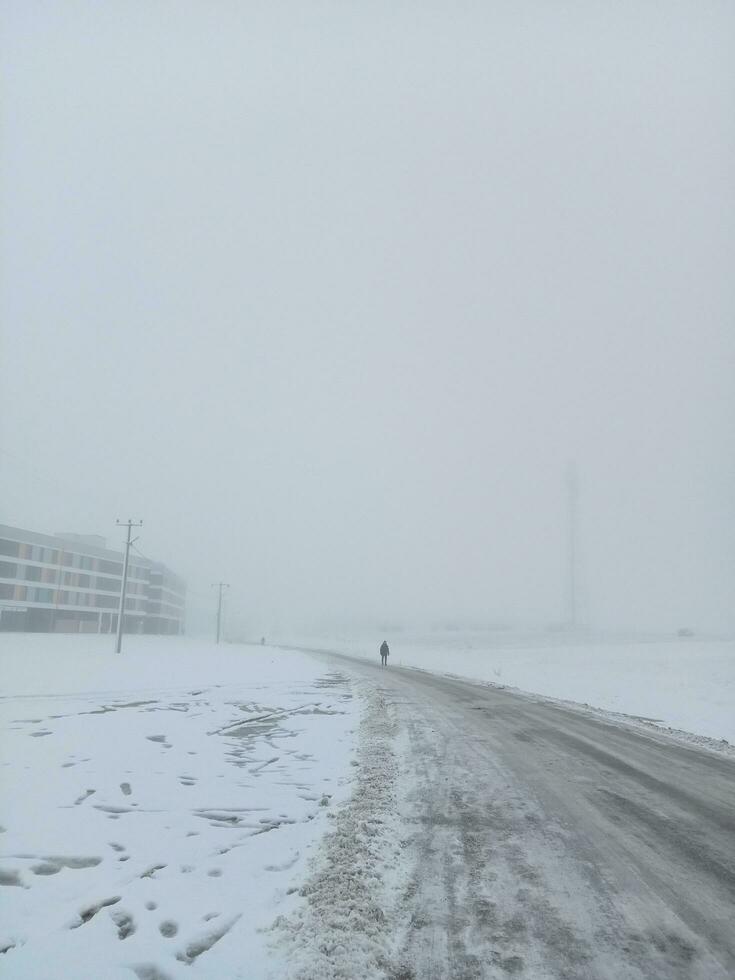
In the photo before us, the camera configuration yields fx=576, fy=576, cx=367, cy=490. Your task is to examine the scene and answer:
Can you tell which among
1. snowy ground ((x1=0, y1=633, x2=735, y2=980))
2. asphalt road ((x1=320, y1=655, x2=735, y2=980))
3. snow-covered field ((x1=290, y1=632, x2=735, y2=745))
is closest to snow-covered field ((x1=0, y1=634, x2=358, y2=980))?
snowy ground ((x1=0, y1=633, x2=735, y2=980))

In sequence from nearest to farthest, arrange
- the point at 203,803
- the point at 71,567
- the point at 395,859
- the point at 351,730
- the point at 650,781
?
the point at 395,859 → the point at 203,803 → the point at 650,781 → the point at 351,730 → the point at 71,567

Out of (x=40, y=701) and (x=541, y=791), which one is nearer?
(x=541, y=791)

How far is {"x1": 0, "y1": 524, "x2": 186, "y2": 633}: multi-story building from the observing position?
3145 inches

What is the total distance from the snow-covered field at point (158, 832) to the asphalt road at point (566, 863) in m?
1.20

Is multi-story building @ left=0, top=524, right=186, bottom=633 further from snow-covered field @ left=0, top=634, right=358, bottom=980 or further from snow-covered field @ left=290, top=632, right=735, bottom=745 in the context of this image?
snow-covered field @ left=0, top=634, right=358, bottom=980

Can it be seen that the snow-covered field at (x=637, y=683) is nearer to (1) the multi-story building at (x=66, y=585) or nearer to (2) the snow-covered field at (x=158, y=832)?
(2) the snow-covered field at (x=158, y=832)

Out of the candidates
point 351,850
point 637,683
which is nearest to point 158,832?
point 351,850

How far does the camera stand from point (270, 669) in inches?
1128

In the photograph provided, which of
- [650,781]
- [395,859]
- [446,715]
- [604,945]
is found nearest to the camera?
[604,945]

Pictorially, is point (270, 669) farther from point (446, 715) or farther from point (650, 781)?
point (650, 781)

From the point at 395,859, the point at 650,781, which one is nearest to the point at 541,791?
the point at 650,781

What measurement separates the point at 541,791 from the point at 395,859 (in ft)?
11.2

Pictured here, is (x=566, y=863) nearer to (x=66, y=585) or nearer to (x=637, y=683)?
(x=637, y=683)

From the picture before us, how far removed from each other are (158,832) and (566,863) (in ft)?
14.7
